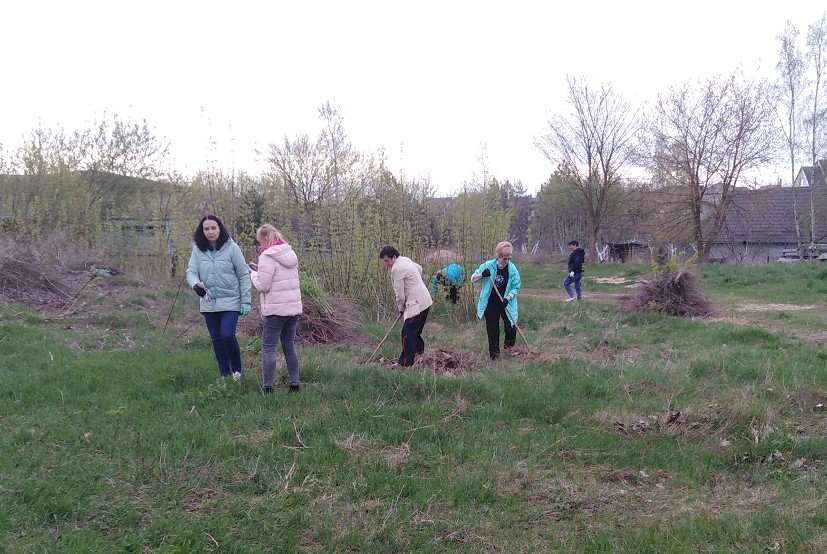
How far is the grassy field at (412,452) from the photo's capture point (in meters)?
3.16

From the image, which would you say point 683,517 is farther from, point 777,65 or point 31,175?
point 777,65

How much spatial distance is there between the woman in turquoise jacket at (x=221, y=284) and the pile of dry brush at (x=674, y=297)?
28.3ft

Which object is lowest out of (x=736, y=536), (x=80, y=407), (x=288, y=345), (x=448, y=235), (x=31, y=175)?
(x=736, y=536)

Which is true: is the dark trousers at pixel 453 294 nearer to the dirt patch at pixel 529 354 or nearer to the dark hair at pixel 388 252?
the dirt patch at pixel 529 354

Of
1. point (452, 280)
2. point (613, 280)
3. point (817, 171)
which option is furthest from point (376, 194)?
point (817, 171)

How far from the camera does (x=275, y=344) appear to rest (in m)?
5.46

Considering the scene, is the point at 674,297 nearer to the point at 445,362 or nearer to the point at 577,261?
the point at 577,261

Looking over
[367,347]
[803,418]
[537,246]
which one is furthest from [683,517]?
[537,246]

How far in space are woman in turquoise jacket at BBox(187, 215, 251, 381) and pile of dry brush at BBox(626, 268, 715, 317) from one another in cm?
864

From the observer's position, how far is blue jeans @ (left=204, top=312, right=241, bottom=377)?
5652mm

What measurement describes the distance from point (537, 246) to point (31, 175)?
31.6 m

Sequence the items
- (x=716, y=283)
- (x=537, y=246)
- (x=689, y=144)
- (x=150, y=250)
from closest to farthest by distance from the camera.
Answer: (x=150, y=250) < (x=716, y=283) < (x=689, y=144) < (x=537, y=246)

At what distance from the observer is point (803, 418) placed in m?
→ 4.99

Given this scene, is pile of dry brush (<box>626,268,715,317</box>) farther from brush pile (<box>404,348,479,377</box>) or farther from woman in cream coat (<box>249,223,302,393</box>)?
woman in cream coat (<box>249,223,302,393</box>)
